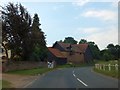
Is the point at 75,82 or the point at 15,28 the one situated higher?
the point at 15,28

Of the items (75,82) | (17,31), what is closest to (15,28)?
(17,31)

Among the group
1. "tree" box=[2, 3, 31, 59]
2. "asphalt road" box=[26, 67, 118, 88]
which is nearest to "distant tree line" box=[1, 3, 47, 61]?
"tree" box=[2, 3, 31, 59]

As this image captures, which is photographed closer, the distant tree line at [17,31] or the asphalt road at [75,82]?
the asphalt road at [75,82]

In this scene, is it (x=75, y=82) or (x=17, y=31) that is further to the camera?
(x=17, y=31)

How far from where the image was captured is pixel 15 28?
61062mm

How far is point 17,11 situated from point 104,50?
4288 inches

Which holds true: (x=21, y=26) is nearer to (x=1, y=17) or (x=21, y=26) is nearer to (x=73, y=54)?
(x=1, y=17)

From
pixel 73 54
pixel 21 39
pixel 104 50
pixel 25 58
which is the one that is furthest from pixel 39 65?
pixel 104 50

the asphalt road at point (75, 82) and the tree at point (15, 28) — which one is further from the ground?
the tree at point (15, 28)

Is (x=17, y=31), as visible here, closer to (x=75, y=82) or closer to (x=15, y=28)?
(x=15, y=28)

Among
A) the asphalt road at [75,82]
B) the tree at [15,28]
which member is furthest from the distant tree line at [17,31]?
the asphalt road at [75,82]

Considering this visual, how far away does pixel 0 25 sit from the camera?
60.7 meters

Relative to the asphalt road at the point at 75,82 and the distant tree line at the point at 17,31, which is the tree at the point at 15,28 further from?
the asphalt road at the point at 75,82

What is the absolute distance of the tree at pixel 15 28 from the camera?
61312 millimetres
